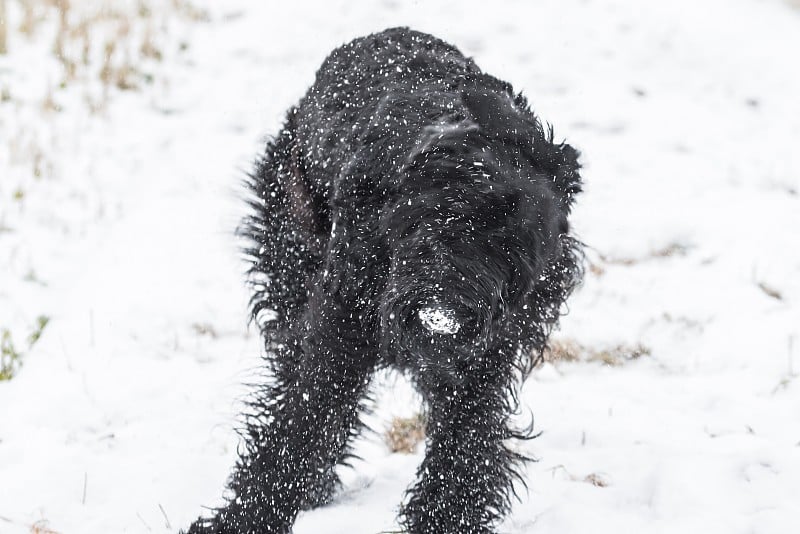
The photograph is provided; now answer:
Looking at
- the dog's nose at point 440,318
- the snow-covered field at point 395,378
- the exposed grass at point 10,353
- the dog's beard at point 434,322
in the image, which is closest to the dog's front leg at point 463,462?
the dog's beard at point 434,322

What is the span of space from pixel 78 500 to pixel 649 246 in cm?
302

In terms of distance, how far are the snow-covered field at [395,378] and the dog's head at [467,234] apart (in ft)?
3.53

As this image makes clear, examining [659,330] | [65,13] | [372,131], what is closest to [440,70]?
[372,131]

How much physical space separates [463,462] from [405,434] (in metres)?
0.87

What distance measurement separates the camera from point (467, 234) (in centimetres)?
186

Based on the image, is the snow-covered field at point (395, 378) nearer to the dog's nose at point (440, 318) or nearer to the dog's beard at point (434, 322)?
the dog's beard at point (434, 322)

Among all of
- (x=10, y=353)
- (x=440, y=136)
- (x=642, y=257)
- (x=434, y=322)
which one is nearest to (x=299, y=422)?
(x=434, y=322)

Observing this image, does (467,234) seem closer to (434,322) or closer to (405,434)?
(434,322)

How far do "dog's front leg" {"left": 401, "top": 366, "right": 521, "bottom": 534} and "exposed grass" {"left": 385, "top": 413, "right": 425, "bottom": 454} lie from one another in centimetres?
62

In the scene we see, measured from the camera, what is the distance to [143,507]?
2.78 m

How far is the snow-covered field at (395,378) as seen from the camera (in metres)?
2.91

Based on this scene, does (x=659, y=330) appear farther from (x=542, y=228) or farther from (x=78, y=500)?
(x=78, y=500)

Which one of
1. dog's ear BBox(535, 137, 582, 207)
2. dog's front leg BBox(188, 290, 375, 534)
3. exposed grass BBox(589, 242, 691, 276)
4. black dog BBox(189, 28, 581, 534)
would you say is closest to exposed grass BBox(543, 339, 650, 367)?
exposed grass BBox(589, 242, 691, 276)

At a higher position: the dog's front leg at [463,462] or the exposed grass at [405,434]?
the dog's front leg at [463,462]
